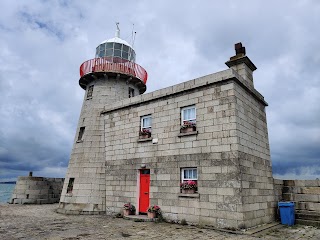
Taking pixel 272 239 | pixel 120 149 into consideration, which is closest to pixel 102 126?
pixel 120 149

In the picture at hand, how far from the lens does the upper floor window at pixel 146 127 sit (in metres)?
13.0

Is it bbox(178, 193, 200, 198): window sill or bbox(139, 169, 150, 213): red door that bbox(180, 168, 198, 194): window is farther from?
bbox(139, 169, 150, 213): red door

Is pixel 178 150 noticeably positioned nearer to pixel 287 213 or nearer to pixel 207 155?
pixel 207 155

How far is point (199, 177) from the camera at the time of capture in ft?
34.5

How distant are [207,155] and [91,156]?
25.1ft

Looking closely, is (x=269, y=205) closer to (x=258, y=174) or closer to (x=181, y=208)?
(x=258, y=174)

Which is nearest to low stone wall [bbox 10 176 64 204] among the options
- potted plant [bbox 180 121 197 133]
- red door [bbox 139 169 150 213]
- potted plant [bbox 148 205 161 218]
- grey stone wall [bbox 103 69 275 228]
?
grey stone wall [bbox 103 69 275 228]

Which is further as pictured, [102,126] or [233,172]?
[102,126]

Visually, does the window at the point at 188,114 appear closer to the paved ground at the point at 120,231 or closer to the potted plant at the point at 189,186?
the potted plant at the point at 189,186

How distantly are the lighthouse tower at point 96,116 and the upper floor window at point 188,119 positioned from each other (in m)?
5.85

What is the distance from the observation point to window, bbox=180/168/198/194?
10.7 m

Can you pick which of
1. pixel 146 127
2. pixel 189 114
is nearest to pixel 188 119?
pixel 189 114

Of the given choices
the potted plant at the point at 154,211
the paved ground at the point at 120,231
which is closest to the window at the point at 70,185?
the paved ground at the point at 120,231

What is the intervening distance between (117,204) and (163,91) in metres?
6.53
